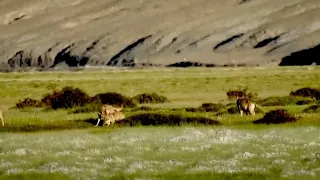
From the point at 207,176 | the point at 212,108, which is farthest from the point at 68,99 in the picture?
the point at 207,176

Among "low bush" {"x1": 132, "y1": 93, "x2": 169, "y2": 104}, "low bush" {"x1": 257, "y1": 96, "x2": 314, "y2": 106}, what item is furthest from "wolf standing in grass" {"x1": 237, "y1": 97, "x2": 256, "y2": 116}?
"low bush" {"x1": 132, "y1": 93, "x2": 169, "y2": 104}

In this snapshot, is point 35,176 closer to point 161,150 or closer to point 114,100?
point 161,150

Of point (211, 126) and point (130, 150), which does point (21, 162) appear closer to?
point (130, 150)

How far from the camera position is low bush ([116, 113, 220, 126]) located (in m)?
31.0

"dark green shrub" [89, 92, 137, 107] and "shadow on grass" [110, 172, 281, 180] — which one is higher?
"dark green shrub" [89, 92, 137, 107]

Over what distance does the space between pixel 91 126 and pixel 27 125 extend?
10.4 ft

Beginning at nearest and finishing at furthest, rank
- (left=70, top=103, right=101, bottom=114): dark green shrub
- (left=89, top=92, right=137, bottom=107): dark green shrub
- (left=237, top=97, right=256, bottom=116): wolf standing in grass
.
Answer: (left=237, top=97, right=256, bottom=116): wolf standing in grass → (left=70, top=103, right=101, bottom=114): dark green shrub → (left=89, top=92, right=137, bottom=107): dark green shrub

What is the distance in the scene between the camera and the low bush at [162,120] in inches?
1220

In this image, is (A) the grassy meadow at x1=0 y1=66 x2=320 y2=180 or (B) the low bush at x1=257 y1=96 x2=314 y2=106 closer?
(A) the grassy meadow at x1=0 y1=66 x2=320 y2=180

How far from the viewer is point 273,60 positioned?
173 metres

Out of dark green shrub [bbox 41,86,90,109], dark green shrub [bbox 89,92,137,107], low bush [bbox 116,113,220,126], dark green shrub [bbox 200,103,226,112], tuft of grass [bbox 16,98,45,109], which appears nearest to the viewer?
low bush [bbox 116,113,220,126]

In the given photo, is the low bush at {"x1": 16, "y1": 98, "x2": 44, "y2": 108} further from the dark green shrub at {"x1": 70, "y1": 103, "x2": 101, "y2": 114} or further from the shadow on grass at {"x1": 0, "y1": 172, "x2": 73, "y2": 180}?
the shadow on grass at {"x1": 0, "y1": 172, "x2": 73, "y2": 180}

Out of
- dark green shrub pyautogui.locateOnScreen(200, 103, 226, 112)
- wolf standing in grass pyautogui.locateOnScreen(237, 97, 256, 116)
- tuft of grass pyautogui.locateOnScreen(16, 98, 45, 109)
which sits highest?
tuft of grass pyautogui.locateOnScreen(16, 98, 45, 109)

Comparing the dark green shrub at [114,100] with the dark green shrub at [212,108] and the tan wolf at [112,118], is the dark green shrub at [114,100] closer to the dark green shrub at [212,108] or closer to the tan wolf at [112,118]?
the dark green shrub at [212,108]
